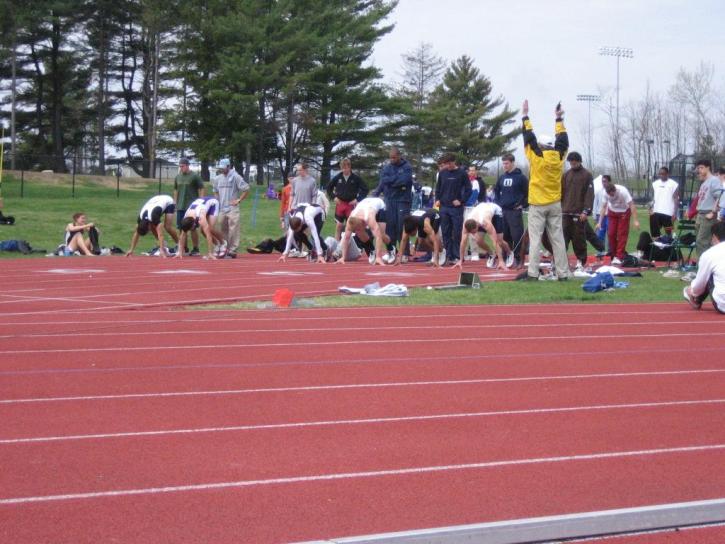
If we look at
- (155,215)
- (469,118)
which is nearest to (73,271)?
(155,215)

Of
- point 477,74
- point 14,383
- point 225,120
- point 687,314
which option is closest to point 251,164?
point 225,120

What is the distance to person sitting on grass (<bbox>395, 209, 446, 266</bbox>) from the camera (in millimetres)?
17344

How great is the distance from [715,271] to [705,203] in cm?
486

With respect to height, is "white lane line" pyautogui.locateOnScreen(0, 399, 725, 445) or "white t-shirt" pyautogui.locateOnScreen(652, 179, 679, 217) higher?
"white t-shirt" pyautogui.locateOnScreen(652, 179, 679, 217)

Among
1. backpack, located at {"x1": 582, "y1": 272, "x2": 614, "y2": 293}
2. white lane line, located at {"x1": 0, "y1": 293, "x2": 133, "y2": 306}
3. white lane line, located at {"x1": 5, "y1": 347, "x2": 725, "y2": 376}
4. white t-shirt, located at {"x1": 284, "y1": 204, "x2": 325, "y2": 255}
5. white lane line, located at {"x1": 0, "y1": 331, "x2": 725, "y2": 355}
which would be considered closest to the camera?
white lane line, located at {"x1": 5, "y1": 347, "x2": 725, "y2": 376}

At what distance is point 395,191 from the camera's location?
60.1 feet

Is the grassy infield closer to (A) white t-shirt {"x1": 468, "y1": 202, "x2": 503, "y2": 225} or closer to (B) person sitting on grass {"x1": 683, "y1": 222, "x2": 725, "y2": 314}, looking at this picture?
(A) white t-shirt {"x1": 468, "y1": 202, "x2": 503, "y2": 225}

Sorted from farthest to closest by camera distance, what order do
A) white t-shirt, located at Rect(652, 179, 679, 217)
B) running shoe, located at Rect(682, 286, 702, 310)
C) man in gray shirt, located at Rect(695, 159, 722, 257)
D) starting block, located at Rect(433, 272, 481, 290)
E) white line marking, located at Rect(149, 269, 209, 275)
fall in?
1. white t-shirt, located at Rect(652, 179, 679, 217)
2. white line marking, located at Rect(149, 269, 209, 275)
3. man in gray shirt, located at Rect(695, 159, 722, 257)
4. starting block, located at Rect(433, 272, 481, 290)
5. running shoe, located at Rect(682, 286, 702, 310)

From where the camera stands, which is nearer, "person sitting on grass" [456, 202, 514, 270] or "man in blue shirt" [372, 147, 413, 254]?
"person sitting on grass" [456, 202, 514, 270]

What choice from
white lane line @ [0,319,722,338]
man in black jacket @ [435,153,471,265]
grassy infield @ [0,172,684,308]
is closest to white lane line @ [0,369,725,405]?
white lane line @ [0,319,722,338]

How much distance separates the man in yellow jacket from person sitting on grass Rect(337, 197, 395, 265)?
4.11m

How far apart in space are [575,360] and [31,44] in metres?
51.3

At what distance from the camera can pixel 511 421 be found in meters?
6.12

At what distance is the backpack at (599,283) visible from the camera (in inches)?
523
